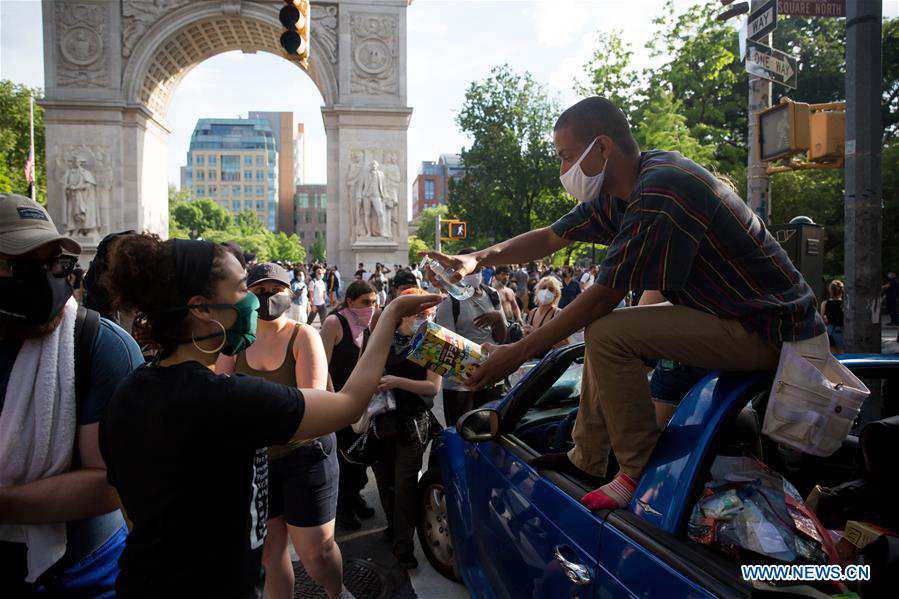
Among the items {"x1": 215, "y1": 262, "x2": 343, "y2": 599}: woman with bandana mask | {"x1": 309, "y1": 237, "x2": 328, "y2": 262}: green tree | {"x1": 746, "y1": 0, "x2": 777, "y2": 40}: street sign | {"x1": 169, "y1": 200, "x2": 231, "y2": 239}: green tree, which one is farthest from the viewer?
{"x1": 309, "y1": 237, "x2": 328, "y2": 262}: green tree

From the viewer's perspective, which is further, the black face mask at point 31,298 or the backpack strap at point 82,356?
the backpack strap at point 82,356

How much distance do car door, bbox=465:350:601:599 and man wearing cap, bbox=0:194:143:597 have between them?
60.0 inches

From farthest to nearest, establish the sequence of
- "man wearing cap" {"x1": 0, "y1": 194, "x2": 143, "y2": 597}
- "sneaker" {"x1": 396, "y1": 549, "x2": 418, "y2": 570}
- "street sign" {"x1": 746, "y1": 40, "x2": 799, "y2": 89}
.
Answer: "street sign" {"x1": 746, "y1": 40, "x2": 799, "y2": 89} → "sneaker" {"x1": 396, "y1": 549, "x2": 418, "y2": 570} → "man wearing cap" {"x1": 0, "y1": 194, "x2": 143, "y2": 597}

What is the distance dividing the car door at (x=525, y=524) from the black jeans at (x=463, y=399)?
2.25m

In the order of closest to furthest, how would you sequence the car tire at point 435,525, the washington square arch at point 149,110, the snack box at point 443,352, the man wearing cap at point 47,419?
A: the man wearing cap at point 47,419, the snack box at point 443,352, the car tire at point 435,525, the washington square arch at point 149,110

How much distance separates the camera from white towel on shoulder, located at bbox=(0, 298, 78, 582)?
6.43 ft

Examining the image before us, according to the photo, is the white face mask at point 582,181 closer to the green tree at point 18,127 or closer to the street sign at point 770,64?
the street sign at point 770,64

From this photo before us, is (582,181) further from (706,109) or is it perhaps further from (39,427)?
(706,109)

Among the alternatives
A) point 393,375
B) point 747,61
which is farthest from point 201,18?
point 393,375

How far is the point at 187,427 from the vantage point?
6.00 ft

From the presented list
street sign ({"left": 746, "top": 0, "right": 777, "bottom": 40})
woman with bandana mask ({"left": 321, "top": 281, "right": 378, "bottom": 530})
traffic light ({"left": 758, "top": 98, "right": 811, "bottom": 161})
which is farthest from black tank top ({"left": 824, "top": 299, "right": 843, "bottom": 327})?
woman with bandana mask ({"left": 321, "top": 281, "right": 378, "bottom": 530})

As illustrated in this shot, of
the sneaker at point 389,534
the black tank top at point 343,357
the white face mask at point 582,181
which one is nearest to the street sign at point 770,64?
the black tank top at point 343,357

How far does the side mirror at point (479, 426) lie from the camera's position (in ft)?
9.83

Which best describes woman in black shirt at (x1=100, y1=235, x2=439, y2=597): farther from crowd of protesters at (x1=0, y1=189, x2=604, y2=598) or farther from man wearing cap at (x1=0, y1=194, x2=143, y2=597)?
man wearing cap at (x1=0, y1=194, x2=143, y2=597)
